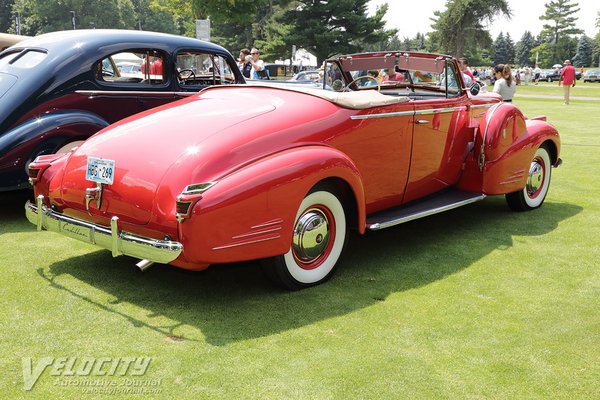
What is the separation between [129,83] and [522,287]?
4.53m

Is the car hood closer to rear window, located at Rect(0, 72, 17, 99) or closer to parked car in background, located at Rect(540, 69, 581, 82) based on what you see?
rear window, located at Rect(0, 72, 17, 99)

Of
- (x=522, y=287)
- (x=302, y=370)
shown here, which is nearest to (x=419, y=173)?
(x=522, y=287)

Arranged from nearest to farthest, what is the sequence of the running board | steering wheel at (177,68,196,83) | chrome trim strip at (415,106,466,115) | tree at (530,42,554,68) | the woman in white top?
the running board < chrome trim strip at (415,106,466,115) < steering wheel at (177,68,196,83) < the woman in white top < tree at (530,42,554,68)

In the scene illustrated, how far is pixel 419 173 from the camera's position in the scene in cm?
475

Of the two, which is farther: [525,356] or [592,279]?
[592,279]

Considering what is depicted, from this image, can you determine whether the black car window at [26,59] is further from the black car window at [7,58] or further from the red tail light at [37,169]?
the red tail light at [37,169]

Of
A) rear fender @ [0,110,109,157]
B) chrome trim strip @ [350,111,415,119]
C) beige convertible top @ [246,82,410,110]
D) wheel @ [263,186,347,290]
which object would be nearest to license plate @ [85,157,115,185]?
wheel @ [263,186,347,290]

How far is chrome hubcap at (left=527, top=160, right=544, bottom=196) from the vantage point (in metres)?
5.83

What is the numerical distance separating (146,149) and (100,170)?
1.07ft

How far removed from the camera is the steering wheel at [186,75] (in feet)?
22.0

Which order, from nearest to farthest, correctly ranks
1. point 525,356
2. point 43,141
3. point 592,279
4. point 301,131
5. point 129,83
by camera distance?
1. point 525,356
2. point 301,131
3. point 592,279
4. point 43,141
5. point 129,83

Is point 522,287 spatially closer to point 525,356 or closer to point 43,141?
point 525,356

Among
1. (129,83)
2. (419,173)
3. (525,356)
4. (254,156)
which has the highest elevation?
(129,83)

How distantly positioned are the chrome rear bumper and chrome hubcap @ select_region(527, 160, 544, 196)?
4.12 m
